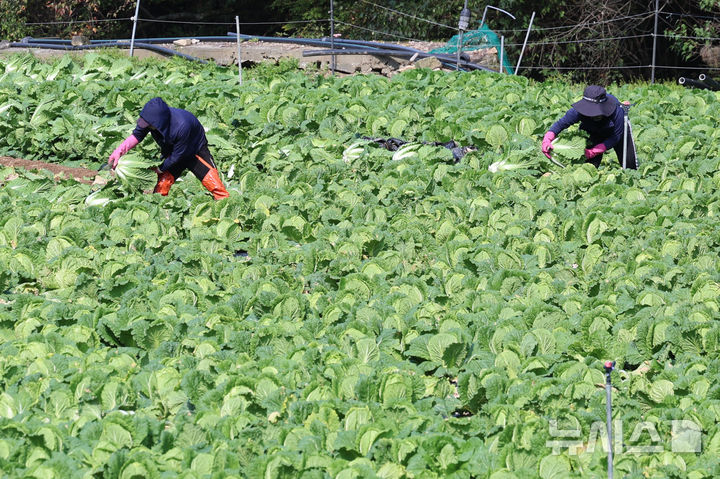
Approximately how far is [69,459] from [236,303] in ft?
7.05

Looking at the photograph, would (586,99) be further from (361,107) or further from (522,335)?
(522,335)

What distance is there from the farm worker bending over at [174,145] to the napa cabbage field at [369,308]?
277mm

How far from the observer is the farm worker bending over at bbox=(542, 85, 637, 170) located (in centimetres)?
974

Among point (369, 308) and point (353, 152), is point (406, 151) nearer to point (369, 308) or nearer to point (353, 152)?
point (353, 152)

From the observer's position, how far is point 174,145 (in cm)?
931

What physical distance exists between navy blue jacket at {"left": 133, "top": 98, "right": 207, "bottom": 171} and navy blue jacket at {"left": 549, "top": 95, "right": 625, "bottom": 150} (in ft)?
11.6

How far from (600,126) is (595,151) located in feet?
0.90

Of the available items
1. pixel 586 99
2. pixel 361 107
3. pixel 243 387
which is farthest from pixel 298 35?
pixel 243 387

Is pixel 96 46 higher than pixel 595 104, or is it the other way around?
pixel 96 46

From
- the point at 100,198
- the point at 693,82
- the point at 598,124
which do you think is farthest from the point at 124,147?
the point at 693,82

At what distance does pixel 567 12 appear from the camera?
21.1m

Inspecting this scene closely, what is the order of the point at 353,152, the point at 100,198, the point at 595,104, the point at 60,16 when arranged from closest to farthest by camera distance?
the point at 100,198 → the point at 595,104 → the point at 353,152 → the point at 60,16
